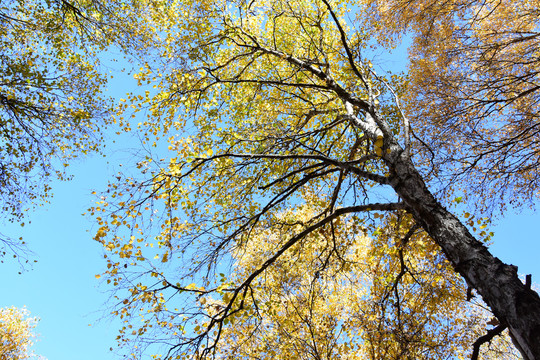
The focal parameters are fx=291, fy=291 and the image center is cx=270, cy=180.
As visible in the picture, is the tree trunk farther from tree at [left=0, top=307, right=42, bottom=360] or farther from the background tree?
tree at [left=0, top=307, right=42, bottom=360]

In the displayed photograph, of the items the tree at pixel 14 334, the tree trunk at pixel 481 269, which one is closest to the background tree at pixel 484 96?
the tree trunk at pixel 481 269

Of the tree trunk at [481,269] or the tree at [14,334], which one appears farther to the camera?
the tree at [14,334]

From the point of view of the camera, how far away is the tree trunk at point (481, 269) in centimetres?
245

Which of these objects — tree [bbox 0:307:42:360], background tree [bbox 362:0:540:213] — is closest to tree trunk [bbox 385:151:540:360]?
background tree [bbox 362:0:540:213]

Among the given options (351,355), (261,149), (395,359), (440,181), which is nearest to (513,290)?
(440,181)

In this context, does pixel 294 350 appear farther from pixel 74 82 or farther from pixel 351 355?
pixel 74 82

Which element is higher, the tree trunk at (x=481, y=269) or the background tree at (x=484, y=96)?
the background tree at (x=484, y=96)

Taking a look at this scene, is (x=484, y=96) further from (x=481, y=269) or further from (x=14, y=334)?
(x=14, y=334)

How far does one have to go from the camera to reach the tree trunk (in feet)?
8.03

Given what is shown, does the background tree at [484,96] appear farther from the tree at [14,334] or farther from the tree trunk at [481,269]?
the tree at [14,334]

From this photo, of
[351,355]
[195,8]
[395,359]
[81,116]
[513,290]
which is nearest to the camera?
[513,290]

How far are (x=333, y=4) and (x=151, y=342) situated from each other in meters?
9.13

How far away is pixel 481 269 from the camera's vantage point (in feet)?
9.40

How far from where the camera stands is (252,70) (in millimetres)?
8492
